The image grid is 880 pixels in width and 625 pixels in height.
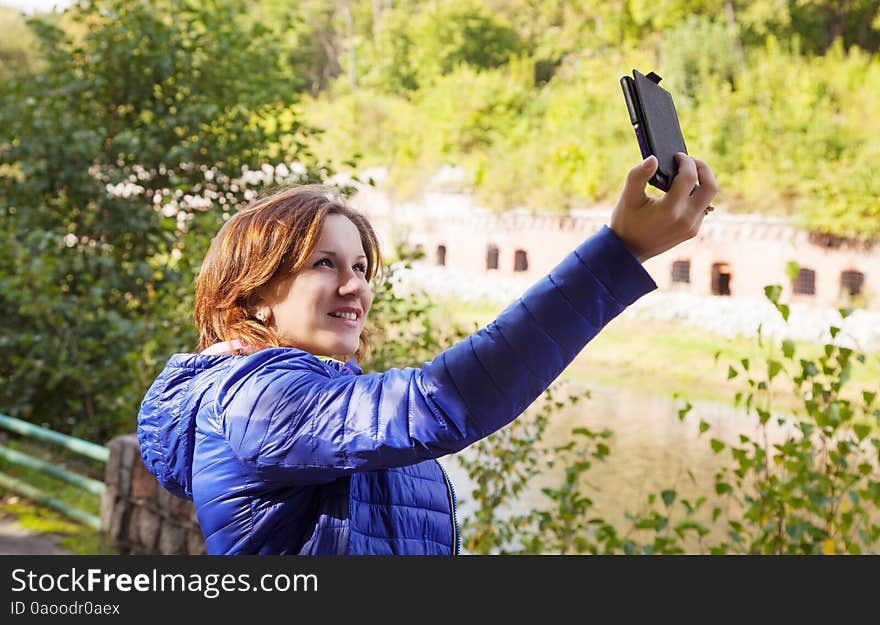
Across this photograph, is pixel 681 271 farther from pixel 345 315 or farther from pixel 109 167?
pixel 345 315

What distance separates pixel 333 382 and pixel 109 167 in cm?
384

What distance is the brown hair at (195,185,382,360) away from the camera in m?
0.72

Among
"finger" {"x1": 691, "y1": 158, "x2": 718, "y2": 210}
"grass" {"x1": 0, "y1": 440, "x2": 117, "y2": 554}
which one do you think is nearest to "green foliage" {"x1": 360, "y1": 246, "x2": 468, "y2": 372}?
"grass" {"x1": 0, "y1": 440, "x2": 117, "y2": 554}

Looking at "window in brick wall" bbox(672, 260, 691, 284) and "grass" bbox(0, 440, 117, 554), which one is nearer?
"grass" bbox(0, 440, 117, 554)

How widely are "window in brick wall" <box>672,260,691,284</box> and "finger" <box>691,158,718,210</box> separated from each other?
49.7ft

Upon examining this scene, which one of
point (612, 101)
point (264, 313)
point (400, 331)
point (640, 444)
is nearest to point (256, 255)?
point (264, 313)

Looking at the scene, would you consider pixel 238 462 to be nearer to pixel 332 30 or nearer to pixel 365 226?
pixel 365 226

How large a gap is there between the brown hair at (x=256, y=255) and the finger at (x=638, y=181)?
0.84ft

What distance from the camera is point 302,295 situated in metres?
0.73

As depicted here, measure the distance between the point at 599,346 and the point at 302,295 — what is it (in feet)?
39.9

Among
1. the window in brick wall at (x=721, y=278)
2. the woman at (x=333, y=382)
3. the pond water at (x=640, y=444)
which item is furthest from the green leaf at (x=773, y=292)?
the window in brick wall at (x=721, y=278)

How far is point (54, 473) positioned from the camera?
10.0 ft

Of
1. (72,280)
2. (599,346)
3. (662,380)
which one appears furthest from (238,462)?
(599,346)

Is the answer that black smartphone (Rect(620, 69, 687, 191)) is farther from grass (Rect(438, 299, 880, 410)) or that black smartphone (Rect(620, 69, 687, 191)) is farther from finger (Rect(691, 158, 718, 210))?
grass (Rect(438, 299, 880, 410))
